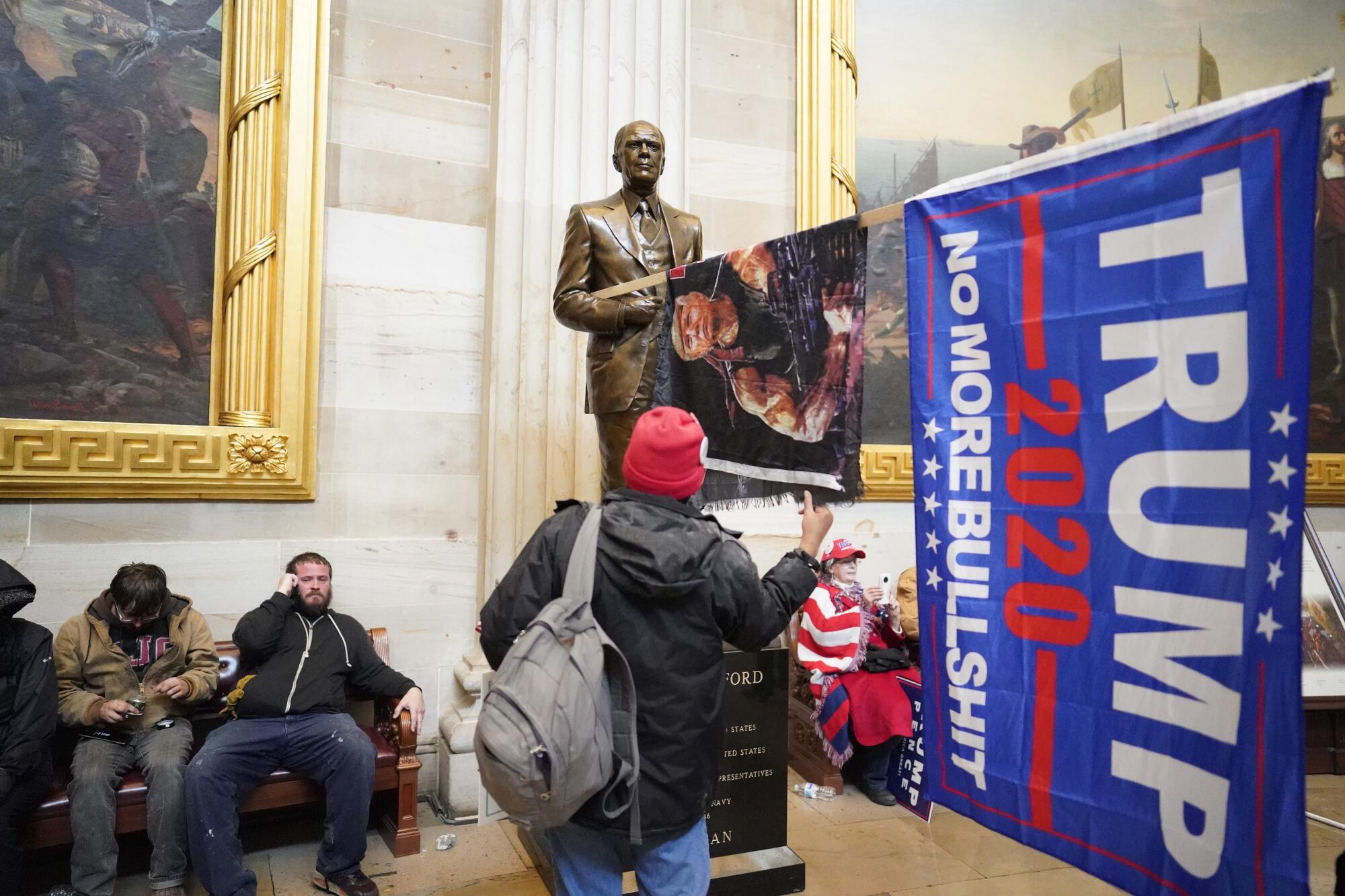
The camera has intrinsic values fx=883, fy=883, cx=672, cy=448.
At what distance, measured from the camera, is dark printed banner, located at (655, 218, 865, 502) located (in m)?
2.71

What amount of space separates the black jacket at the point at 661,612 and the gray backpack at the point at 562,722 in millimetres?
65

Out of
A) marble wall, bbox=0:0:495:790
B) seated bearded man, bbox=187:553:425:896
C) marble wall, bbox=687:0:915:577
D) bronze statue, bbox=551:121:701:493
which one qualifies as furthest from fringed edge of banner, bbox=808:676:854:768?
seated bearded man, bbox=187:553:425:896

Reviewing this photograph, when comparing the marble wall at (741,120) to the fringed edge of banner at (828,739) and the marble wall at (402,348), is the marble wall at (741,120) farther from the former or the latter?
the fringed edge of banner at (828,739)

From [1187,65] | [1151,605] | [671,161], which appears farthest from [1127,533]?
[1187,65]

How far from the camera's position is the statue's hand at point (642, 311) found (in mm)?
3559

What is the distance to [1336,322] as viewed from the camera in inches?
285

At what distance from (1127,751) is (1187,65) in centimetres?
729

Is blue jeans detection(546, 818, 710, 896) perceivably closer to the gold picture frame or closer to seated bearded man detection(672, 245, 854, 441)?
seated bearded man detection(672, 245, 854, 441)

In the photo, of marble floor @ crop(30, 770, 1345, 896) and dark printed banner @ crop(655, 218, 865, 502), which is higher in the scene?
dark printed banner @ crop(655, 218, 865, 502)

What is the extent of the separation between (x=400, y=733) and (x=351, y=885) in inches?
26.6

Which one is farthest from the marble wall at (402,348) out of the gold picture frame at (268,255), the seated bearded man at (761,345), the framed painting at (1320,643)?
→ the framed painting at (1320,643)

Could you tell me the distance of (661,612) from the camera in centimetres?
211

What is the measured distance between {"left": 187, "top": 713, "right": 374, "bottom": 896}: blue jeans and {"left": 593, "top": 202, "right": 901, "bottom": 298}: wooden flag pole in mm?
2183

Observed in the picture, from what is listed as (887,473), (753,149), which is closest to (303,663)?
(887,473)
